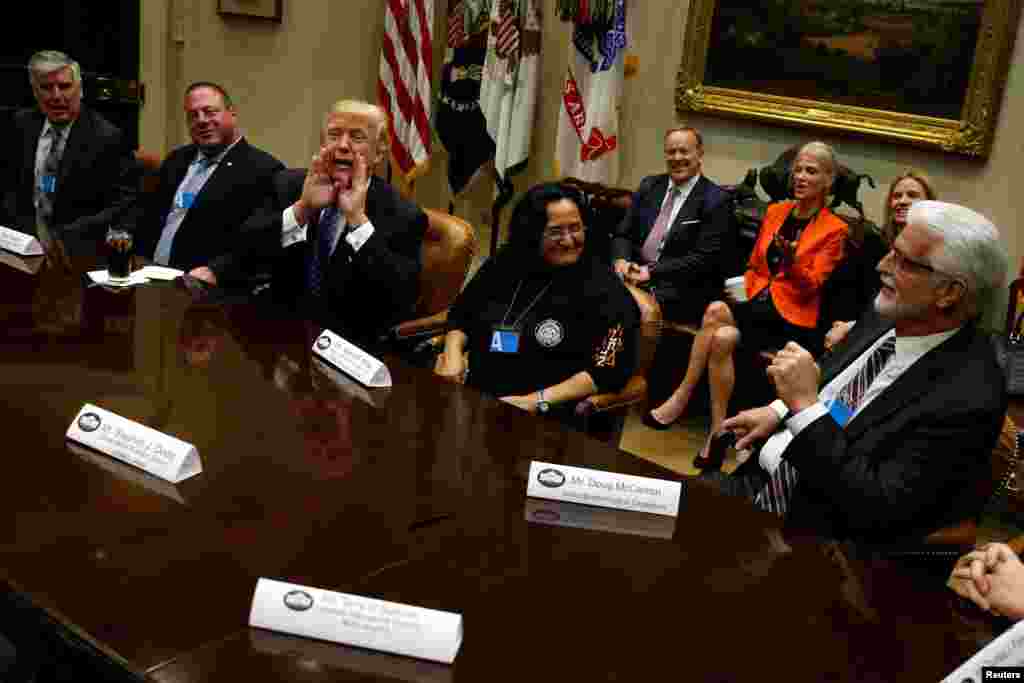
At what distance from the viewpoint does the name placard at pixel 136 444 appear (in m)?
1.93

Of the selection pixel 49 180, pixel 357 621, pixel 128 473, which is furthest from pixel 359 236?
pixel 357 621

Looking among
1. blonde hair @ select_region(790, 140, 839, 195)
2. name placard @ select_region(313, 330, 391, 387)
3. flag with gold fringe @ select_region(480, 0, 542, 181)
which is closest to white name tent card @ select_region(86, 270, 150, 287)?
name placard @ select_region(313, 330, 391, 387)

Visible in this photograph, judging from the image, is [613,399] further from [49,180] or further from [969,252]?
[49,180]

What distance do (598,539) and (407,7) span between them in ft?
18.1

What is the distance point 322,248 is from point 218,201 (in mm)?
796

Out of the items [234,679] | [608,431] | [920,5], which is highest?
[920,5]

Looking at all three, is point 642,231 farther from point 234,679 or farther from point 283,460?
point 234,679

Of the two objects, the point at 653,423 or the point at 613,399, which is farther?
the point at 653,423

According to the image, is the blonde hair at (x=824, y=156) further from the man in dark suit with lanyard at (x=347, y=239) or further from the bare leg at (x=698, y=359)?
the man in dark suit with lanyard at (x=347, y=239)

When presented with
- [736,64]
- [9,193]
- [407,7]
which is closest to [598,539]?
[9,193]

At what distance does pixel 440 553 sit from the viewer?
1737 mm

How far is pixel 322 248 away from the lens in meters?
3.69

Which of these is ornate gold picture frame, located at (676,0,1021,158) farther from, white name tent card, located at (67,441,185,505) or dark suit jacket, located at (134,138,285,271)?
white name tent card, located at (67,441,185,505)

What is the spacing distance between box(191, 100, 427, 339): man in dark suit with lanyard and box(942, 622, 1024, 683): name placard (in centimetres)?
241
